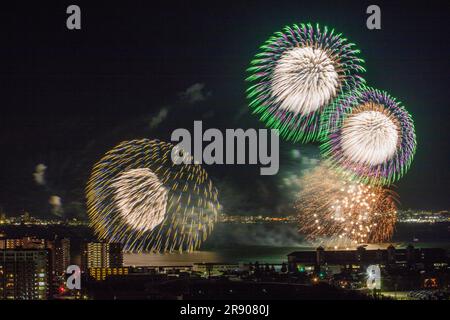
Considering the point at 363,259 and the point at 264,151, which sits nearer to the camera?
the point at 264,151

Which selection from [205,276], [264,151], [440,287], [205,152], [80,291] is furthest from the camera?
[205,276]

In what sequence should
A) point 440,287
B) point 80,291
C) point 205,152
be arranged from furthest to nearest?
point 440,287 < point 80,291 < point 205,152

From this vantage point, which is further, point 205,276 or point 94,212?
point 205,276

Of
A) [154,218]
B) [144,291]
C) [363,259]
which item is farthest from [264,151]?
[363,259]

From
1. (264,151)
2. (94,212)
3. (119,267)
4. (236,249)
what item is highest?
(264,151)
